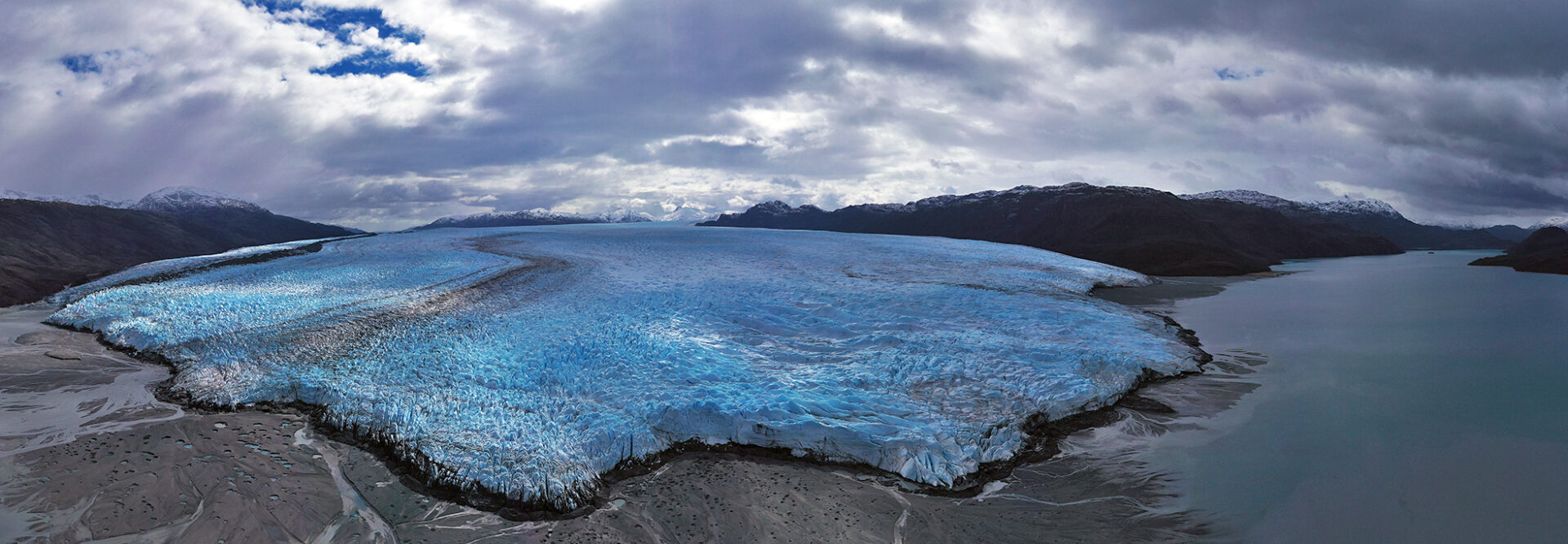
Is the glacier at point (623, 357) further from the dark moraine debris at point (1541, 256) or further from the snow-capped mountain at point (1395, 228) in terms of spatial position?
the snow-capped mountain at point (1395, 228)

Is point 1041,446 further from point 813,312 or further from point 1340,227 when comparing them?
point 1340,227

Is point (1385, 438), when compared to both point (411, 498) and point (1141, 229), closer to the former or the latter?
point (411, 498)

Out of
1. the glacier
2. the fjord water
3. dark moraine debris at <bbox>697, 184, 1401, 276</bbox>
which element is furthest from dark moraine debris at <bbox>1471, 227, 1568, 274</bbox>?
the glacier

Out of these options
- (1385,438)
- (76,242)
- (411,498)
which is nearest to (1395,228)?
(1385,438)

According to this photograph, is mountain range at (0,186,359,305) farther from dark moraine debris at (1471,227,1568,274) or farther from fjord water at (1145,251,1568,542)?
dark moraine debris at (1471,227,1568,274)

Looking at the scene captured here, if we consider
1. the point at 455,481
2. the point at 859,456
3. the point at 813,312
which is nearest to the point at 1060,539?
the point at 859,456
